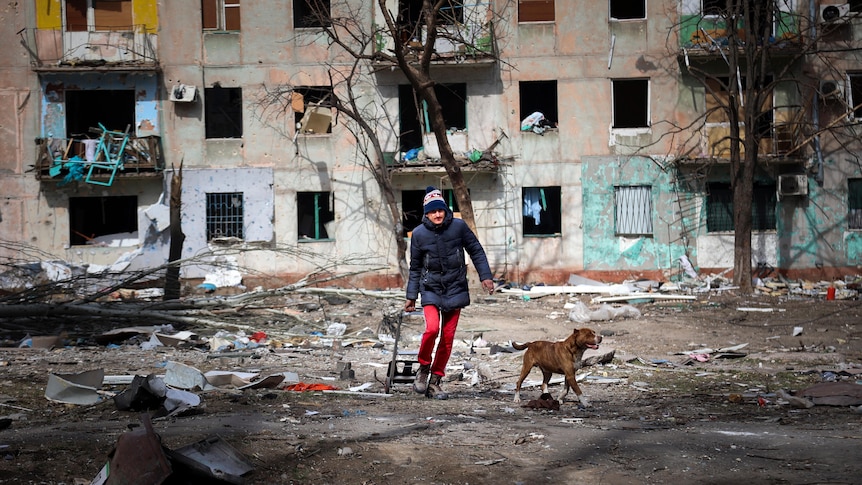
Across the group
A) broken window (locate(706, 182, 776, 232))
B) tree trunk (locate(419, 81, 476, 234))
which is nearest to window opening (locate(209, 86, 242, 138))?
tree trunk (locate(419, 81, 476, 234))

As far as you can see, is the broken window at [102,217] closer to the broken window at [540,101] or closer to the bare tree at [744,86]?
the broken window at [540,101]

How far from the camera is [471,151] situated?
25375mm

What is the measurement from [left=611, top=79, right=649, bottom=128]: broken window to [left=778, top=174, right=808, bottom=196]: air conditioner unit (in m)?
3.99

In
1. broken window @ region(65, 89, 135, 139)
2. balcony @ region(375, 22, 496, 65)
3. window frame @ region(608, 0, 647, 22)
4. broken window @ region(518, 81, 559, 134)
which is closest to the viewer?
balcony @ region(375, 22, 496, 65)

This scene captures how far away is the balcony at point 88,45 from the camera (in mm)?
25453

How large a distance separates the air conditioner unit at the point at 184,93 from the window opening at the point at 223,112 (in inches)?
20.0

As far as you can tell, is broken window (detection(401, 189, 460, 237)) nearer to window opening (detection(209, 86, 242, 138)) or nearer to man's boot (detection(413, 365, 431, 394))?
window opening (detection(209, 86, 242, 138))

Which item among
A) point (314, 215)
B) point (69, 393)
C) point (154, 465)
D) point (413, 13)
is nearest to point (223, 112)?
point (314, 215)

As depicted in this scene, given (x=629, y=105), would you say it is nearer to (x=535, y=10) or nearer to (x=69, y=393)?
(x=535, y=10)

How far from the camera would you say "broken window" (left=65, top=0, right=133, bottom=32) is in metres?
25.7

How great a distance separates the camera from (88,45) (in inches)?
1003

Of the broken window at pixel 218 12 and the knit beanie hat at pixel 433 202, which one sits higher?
the broken window at pixel 218 12

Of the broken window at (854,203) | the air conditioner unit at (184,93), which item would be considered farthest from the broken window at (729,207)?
the air conditioner unit at (184,93)

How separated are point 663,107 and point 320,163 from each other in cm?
985
